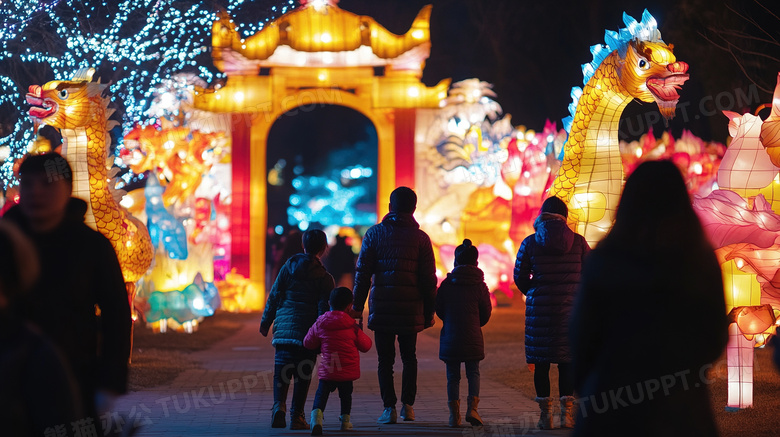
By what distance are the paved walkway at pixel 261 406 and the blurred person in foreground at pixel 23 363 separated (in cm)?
265

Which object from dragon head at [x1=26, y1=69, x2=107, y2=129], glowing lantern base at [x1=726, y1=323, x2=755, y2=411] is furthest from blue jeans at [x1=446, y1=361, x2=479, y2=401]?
dragon head at [x1=26, y1=69, x2=107, y2=129]

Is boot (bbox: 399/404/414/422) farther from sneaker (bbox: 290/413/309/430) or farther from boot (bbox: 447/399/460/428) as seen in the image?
sneaker (bbox: 290/413/309/430)

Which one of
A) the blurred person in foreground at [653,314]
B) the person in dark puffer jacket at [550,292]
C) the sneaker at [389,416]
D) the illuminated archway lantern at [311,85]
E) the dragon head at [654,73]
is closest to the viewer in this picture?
A: the blurred person in foreground at [653,314]

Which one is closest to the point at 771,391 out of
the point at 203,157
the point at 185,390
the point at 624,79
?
the point at 624,79

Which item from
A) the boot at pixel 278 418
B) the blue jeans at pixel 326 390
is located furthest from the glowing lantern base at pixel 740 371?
the boot at pixel 278 418

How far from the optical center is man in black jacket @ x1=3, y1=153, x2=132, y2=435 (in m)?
4.13

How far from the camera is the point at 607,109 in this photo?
36.9 feet

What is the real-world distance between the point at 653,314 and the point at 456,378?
4309mm

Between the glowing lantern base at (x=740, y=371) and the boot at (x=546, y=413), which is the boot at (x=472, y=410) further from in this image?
the glowing lantern base at (x=740, y=371)

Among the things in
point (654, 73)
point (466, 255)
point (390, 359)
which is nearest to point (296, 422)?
point (390, 359)

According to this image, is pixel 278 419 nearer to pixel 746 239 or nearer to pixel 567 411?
pixel 567 411

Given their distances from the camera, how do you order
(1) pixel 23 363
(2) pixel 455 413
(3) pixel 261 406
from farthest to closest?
(3) pixel 261 406
(2) pixel 455 413
(1) pixel 23 363

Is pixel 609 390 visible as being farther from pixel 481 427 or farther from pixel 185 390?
pixel 185 390

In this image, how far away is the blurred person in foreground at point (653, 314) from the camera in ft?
11.8
